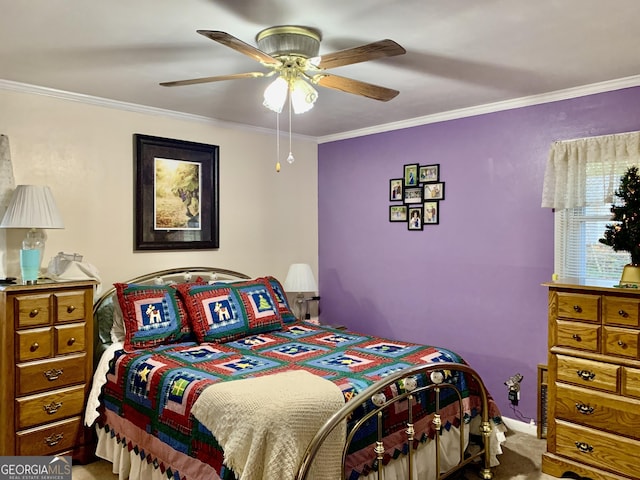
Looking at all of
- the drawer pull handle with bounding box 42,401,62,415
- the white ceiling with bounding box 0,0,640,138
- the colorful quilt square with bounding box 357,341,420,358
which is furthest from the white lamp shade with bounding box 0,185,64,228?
the colorful quilt square with bounding box 357,341,420,358

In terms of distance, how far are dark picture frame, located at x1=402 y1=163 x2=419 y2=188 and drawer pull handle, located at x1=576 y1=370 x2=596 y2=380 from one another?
2.07 metres

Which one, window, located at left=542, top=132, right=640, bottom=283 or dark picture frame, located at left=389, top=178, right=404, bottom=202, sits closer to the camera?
window, located at left=542, top=132, right=640, bottom=283

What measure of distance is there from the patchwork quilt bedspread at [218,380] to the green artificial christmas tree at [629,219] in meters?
1.16

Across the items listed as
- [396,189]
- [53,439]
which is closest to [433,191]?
[396,189]

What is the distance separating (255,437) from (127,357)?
4.47ft

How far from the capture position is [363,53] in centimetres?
213

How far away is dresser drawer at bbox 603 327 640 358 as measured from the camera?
266 cm

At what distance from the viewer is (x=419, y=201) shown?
14.2 ft

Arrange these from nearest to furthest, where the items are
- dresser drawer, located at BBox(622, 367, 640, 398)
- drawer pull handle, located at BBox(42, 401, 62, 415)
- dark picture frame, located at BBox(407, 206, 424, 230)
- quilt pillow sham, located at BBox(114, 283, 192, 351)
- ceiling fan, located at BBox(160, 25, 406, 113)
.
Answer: ceiling fan, located at BBox(160, 25, 406, 113) < dresser drawer, located at BBox(622, 367, 640, 398) < drawer pull handle, located at BBox(42, 401, 62, 415) < quilt pillow sham, located at BBox(114, 283, 192, 351) < dark picture frame, located at BBox(407, 206, 424, 230)

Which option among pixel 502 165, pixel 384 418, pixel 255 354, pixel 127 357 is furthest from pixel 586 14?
pixel 127 357

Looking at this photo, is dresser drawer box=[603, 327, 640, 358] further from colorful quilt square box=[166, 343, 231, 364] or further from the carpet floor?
colorful quilt square box=[166, 343, 231, 364]

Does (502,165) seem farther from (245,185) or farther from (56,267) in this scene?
(56,267)

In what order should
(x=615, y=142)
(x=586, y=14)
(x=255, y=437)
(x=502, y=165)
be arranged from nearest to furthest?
(x=255, y=437) < (x=586, y=14) < (x=615, y=142) < (x=502, y=165)

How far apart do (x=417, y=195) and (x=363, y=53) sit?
234cm
